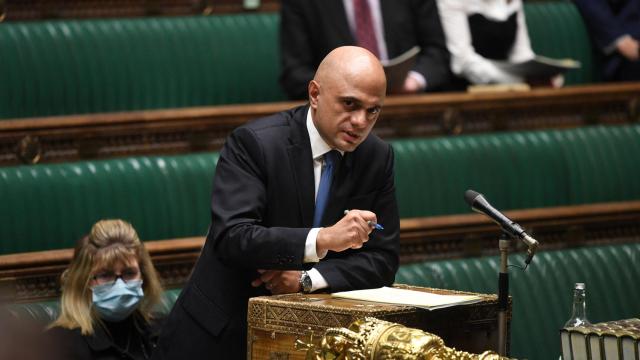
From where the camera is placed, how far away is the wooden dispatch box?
92 cm

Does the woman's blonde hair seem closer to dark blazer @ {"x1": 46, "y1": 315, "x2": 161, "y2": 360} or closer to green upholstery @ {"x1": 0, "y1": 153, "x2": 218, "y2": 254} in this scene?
dark blazer @ {"x1": 46, "y1": 315, "x2": 161, "y2": 360}

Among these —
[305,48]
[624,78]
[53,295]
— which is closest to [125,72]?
[305,48]

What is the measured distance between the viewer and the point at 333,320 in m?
0.92

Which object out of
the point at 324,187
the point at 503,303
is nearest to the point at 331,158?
the point at 324,187

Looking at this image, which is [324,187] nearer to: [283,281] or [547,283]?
[283,281]

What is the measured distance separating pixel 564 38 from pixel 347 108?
1.46 meters

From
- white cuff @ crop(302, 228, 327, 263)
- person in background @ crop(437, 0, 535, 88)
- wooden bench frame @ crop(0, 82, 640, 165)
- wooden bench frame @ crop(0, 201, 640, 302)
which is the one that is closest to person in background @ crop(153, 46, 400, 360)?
white cuff @ crop(302, 228, 327, 263)

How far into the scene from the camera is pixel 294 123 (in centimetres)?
114

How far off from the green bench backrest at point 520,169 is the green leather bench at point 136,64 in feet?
1.34

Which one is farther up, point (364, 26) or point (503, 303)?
point (364, 26)

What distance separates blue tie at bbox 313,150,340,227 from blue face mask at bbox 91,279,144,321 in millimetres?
382

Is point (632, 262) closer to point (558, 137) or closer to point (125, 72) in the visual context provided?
point (558, 137)

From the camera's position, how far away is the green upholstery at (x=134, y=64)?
1968 millimetres

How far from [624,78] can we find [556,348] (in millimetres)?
867
